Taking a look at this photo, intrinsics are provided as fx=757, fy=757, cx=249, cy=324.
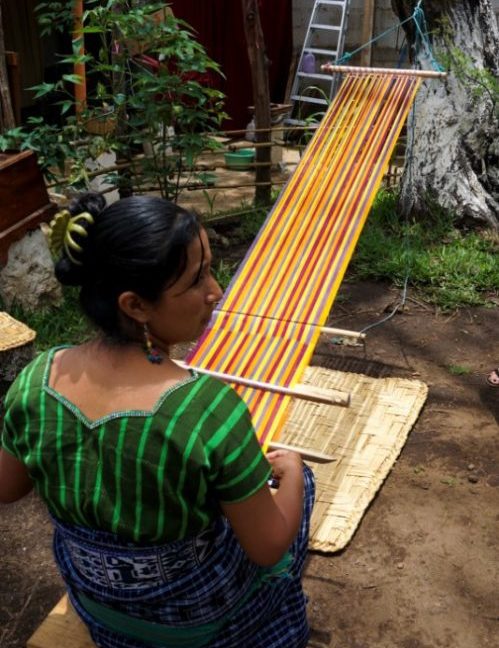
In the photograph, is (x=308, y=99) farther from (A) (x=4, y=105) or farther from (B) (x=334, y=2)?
A: (A) (x=4, y=105)

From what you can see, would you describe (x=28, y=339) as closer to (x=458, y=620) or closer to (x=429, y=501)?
(x=429, y=501)

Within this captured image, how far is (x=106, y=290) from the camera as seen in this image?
123cm

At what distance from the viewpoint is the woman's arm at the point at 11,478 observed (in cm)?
136

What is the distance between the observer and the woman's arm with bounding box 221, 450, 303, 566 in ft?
4.09

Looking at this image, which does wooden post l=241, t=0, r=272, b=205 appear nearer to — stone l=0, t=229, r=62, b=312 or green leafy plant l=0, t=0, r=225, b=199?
green leafy plant l=0, t=0, r=225, b=199

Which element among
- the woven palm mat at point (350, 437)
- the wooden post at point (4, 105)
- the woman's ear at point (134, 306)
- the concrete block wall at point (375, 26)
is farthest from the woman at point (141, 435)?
the concrete block wall at point (375, 26)

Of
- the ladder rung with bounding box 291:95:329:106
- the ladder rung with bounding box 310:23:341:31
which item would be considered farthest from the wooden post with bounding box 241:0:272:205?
the ladder rung with bounding box 310:23:341:31

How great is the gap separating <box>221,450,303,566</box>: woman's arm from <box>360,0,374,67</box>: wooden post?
7152 millimetres

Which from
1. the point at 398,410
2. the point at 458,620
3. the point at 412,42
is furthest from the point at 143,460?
the point at 412,42

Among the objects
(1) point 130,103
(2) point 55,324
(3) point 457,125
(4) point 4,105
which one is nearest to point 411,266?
(3) point 457,125

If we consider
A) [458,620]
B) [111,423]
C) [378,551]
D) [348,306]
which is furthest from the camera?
[348,306]

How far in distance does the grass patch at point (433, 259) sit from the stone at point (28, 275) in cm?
177

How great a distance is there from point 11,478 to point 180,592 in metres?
0.37

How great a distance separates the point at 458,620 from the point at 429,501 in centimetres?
54
